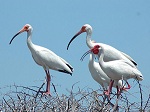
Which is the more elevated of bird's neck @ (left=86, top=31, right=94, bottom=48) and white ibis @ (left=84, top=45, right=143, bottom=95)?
bird's neck @ (left=86, top=31, right=94, bottom=48)

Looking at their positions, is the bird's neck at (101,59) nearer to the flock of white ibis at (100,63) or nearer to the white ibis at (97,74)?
the flock of white ibis at (100,63)

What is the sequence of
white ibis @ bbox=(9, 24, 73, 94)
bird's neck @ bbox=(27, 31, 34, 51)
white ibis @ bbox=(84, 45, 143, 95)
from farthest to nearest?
1. bird's neck @ bbox=(27, 31, 34, 51)
2. white ibis @ bbox=(9, 24, 73, 94)
3. white ibis @ bbox=(84, 45, 143, 95)

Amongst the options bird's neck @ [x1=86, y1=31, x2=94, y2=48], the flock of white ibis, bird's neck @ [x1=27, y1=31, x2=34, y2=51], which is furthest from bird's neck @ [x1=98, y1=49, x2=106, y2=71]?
bird's neck @ [x1=27, y1=31, x2=34, y2=51]

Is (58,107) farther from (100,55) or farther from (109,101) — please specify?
(100,55)

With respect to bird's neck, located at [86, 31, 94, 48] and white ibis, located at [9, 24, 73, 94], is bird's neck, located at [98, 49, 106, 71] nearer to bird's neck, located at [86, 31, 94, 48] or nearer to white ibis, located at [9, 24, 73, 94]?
bird's neck, located at [86, 31, 94, 48]

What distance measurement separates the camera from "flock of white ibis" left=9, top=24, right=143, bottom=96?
44.0 feet

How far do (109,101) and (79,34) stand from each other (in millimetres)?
8347

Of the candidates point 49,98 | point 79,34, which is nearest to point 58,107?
point 49,98


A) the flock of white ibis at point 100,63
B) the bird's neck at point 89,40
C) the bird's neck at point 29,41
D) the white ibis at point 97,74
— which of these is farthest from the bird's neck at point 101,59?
the bird's neck at point 29,41

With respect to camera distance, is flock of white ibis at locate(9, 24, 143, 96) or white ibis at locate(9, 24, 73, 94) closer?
flock of white ibis at locate(9, 24, 143, 96)

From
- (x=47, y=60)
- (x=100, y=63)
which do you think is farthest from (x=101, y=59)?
(x=47, y=60)

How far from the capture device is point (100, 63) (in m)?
13.7

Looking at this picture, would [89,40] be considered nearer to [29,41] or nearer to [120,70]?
[29,41]

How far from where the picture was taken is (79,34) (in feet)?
55.7
